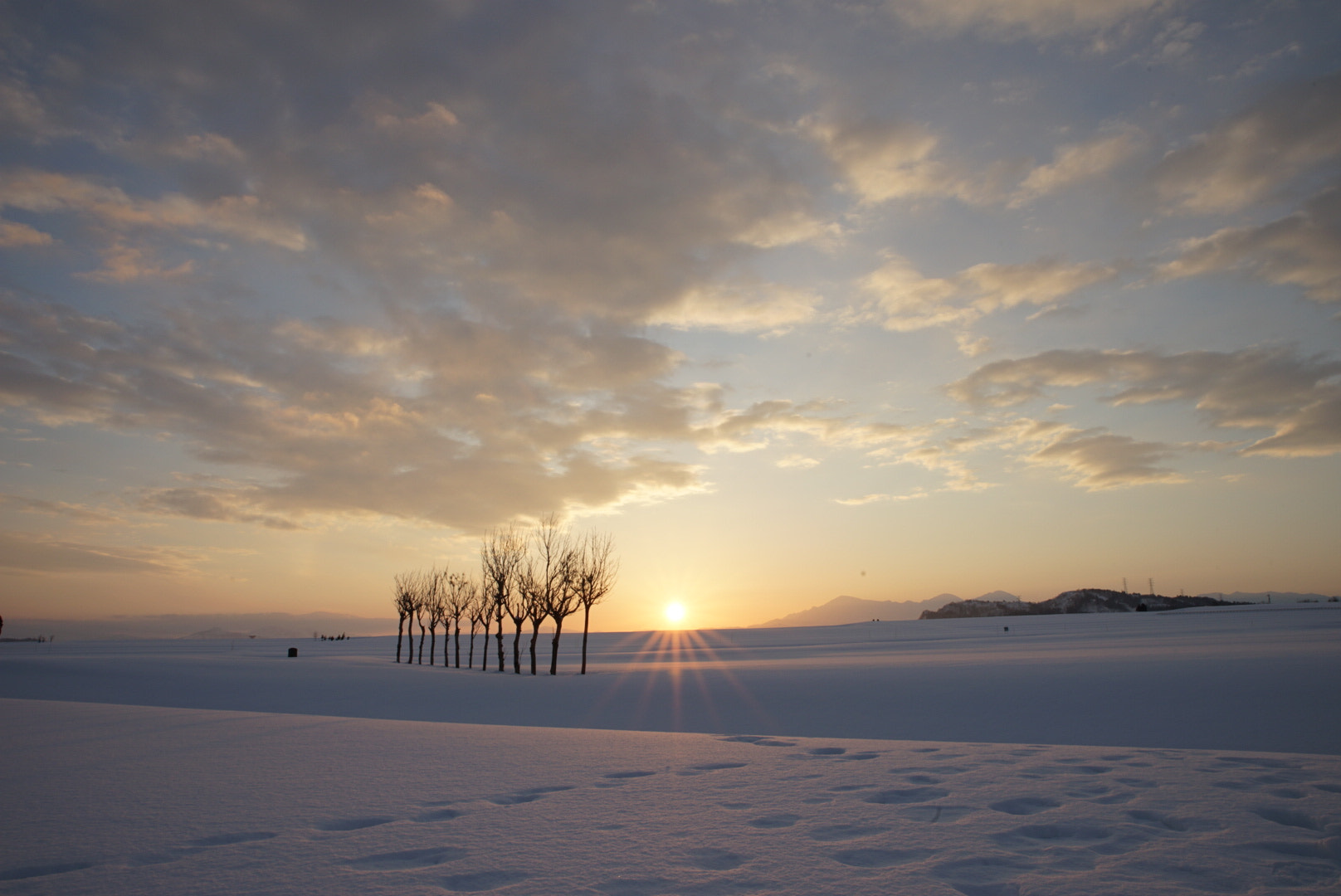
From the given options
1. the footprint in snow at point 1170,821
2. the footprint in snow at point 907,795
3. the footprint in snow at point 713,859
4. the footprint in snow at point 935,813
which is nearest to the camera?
the footprint in snow at point 713,859

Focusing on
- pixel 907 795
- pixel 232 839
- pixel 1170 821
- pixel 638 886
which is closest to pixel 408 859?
pixel 232 839

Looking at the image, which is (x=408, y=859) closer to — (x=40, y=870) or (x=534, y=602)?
(x=40, y=870)

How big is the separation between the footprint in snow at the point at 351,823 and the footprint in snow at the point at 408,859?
2.24 ft

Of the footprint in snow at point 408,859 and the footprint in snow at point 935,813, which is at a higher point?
the footprint in snow at point 408,859

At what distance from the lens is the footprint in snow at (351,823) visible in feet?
15.1

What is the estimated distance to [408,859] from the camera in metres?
3.99

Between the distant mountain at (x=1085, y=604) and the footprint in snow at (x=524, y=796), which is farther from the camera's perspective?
the distant mountain at (x=1085, y=604)

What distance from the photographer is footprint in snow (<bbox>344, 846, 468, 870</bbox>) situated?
12.6 ft

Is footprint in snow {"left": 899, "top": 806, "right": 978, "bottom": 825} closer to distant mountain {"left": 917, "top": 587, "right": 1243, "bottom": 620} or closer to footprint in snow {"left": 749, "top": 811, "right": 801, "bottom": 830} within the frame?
footprint in snow {"left": 749, "top": 811, "right": 801, "bottom": 830}

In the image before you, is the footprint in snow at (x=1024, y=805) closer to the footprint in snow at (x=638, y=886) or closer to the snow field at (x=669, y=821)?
the snow field at (x=669, y=821)

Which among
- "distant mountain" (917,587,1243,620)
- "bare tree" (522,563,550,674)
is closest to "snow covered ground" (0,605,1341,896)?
"bare tree" (522,563,550,674)

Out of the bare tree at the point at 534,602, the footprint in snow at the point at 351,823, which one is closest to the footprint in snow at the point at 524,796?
the footprint in snow at the point at 351,823

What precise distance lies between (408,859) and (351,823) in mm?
986

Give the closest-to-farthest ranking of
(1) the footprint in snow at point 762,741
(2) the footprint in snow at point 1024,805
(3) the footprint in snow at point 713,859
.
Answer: (3) the footprint in snow at point 713,859, (2) the footprint in snow at point 1024,805, (1) the footprint in snow at point 762,741
